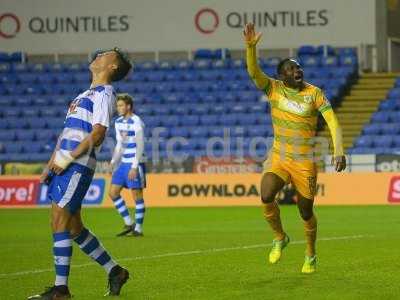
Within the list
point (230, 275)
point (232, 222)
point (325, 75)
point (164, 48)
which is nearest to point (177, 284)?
point (230, 275)

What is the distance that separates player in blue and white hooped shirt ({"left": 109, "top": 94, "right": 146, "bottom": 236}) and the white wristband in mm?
8632

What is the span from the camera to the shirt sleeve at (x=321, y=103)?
11.9 metres

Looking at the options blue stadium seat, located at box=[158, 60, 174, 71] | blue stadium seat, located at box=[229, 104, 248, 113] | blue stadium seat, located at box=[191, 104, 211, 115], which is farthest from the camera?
blue stadium seat, located at box=[158, 60, 174, 71]

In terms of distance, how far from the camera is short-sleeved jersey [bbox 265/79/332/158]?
12.1 metres

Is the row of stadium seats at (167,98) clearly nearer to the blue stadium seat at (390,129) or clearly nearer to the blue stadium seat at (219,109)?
the blue stadium seat at (219,109)

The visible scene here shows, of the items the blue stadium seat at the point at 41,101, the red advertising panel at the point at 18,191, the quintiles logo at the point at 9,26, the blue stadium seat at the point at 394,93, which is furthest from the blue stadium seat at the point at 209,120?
the quintiles logo at the point at 9,26

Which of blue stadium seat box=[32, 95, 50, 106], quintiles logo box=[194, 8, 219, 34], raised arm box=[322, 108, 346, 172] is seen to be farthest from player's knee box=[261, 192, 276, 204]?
quintiles logo box=[194, 8, 219, 34]

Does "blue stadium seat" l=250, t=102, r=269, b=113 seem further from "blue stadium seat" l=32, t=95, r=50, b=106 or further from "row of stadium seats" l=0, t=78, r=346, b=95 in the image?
"blue stadium seat" l=32, t=95, r=50, b=106

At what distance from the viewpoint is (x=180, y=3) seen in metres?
39.1

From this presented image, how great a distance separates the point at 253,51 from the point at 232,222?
10532 mm

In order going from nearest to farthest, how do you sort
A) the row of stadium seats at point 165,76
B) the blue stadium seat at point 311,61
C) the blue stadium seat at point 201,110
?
the blue stadium seat at point 201,110
the row of stadium seats at point 165,76
the blue stadium seat at point 311,61

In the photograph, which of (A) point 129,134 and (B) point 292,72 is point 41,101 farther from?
(B) point 292,72

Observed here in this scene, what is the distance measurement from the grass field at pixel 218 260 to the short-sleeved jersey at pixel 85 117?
54.1 inches

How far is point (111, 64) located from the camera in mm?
9758
